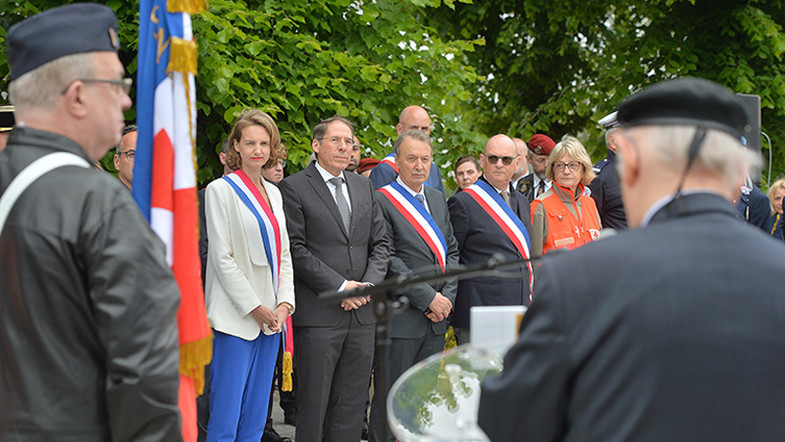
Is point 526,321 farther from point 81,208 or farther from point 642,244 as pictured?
point 81,208

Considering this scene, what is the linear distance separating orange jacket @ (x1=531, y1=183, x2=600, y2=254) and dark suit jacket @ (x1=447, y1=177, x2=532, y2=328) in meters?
0.22

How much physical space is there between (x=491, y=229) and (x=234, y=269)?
2062 mm

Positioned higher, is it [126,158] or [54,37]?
[54,37]

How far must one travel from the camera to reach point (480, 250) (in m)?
6.31

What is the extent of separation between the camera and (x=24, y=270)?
7.47 ft

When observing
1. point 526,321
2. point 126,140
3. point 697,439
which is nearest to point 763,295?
point 697,439

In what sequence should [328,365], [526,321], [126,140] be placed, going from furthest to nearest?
[328,365], [126,140], [526,321]

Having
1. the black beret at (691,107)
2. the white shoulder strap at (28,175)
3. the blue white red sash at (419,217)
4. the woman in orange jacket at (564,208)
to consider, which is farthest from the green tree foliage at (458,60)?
the black beret at (691,107)

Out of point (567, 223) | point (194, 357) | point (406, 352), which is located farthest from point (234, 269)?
point (567, 223)

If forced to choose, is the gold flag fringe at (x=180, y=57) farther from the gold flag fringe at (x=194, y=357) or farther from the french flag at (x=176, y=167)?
the gold flag fringe at (x=194, y=357)

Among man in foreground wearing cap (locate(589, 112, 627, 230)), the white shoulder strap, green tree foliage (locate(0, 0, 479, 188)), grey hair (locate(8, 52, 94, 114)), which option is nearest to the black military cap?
green tree foliage (locate(0, 0, 479, 188))

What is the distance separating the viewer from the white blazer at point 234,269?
5219 millimetres

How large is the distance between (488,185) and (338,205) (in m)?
1.35

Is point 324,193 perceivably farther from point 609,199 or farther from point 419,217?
point 609,199
